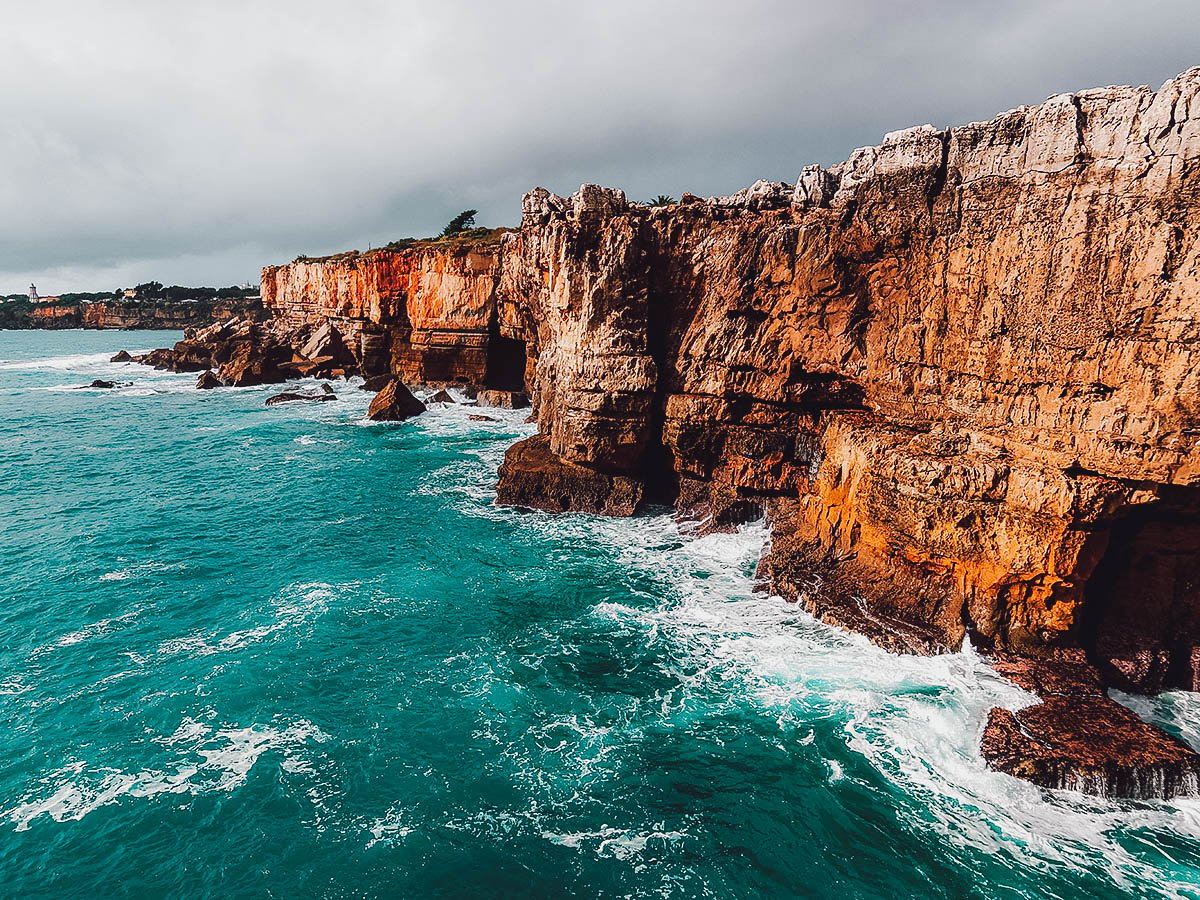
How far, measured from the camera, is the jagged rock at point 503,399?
64688 mm

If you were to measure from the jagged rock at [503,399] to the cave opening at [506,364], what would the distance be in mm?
4051

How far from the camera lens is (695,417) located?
31.6m

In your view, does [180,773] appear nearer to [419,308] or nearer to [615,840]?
[615,840]

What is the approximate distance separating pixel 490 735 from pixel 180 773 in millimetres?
7849

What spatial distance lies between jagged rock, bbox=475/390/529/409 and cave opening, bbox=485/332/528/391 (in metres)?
4.05

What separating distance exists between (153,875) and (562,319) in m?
29.0

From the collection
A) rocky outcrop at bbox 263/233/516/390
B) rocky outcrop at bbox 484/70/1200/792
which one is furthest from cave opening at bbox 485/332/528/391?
rocky outcrop at bbox 484/70/1200/792

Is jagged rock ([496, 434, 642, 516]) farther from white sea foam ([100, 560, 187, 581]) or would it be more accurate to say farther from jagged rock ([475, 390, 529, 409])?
jagged rock ([475, 390, 529, 409])

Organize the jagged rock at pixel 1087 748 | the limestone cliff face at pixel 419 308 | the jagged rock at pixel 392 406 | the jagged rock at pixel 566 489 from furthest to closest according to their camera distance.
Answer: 1. the limestone cliff face at pixel 419 308
2. the jagged rock at pixel 392 406
3. the jagged rock at pixel 566 489
4. the jagged rock at pixel 1087 748

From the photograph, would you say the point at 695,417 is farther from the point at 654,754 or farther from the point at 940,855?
the point at 940,855

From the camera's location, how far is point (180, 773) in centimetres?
1573

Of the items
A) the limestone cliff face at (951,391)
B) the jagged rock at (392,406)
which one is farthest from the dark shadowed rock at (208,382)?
the limestone cliff face at (951,391)

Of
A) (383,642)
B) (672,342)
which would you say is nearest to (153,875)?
(383,642)

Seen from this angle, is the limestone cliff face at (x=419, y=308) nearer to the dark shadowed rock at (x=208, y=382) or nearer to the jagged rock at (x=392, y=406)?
the jagged rock at (x=392, y=406)
